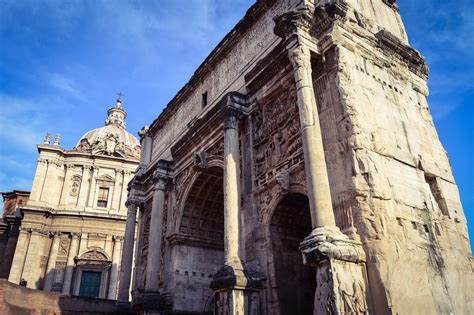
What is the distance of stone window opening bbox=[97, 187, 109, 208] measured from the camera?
31672 mm

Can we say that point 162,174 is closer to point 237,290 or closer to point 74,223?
point 237,290

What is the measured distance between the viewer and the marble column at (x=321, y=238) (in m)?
6.86

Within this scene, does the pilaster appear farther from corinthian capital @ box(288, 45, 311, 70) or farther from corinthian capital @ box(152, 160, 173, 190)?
corinthian capital @ box(288, 45, 311, 70)

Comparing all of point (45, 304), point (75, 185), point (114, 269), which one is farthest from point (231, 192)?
point (75, 185)

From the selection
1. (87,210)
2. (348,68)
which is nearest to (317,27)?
(348,68)

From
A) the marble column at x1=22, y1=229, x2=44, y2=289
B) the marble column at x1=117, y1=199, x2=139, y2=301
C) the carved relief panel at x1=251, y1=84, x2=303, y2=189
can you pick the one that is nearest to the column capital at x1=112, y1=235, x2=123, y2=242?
the marble column at x1=22, y1=229, x2=44, y2=289

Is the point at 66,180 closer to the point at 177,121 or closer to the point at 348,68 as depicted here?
the point at 177,121

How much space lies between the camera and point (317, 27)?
33.8ft

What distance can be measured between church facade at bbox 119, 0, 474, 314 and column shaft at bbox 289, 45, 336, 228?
28 millimetres

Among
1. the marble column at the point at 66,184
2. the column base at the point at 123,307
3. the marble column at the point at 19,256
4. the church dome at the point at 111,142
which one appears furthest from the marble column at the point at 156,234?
the church dome at the point at 111,142

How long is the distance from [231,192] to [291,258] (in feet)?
8.06

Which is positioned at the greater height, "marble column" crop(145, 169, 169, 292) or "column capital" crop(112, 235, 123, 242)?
"column capital" crop(112, 235, 123, 242)

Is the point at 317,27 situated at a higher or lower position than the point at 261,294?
higher

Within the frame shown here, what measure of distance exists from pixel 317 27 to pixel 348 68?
61.1 inches
